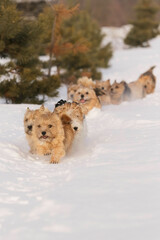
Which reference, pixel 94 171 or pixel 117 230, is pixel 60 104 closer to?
pixel 94 171

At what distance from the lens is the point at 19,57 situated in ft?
38.5

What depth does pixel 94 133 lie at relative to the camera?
28.4ft

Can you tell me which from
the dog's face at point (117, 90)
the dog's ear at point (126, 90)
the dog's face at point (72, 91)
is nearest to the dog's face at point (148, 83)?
the dog's ear at point (126, 90)

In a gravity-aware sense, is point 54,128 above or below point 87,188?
above

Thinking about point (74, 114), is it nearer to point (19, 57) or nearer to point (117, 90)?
point (19, 57)

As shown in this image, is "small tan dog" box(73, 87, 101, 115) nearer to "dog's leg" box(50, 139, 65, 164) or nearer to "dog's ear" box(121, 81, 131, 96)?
"dog's ear" box(121, 81, 131, 96)

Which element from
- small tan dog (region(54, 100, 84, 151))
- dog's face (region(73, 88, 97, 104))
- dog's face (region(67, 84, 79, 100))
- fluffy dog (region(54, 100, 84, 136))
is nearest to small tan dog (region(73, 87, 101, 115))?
dog's face (region(73, 88, 97, 104))

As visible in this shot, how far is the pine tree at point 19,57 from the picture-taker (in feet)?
36.7

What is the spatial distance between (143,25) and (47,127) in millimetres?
30871

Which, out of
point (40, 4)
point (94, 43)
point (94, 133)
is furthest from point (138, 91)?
point (40, 4)

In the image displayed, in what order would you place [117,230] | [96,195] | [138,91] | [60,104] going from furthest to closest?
[138,91], [60,104], [96,195], [117,230]

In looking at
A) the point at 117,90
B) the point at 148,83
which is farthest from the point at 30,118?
the point at 148,83

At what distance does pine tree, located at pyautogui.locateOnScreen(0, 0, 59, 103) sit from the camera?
440 inches

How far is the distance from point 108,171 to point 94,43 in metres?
22.3
